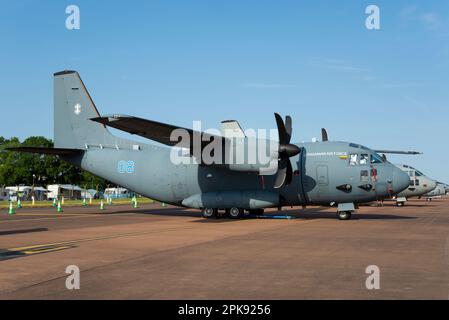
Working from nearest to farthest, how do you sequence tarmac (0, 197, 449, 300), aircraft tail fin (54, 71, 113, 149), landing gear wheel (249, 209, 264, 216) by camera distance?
tarmac (0, 197, 449, 300), landing gear wheel (249, 209, 264, 216), aircraft tail fin (54, 71, 113, 149)

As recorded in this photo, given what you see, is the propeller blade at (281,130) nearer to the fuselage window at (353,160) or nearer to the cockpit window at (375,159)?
the fuselage window at (353,160)

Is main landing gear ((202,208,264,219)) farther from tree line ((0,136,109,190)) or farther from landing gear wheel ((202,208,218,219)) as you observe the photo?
tree line ((0,136,109,190))

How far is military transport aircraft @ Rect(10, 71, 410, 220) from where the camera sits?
22391 mm

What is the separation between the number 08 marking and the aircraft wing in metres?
3.92

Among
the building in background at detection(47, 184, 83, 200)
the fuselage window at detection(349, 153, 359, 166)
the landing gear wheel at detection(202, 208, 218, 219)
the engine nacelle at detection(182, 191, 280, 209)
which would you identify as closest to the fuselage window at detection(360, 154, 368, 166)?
the fuselage window at detection(349, 153, 359, 166)

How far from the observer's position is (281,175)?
21875 millimetres

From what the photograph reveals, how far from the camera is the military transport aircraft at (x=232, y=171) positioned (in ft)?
73.5
